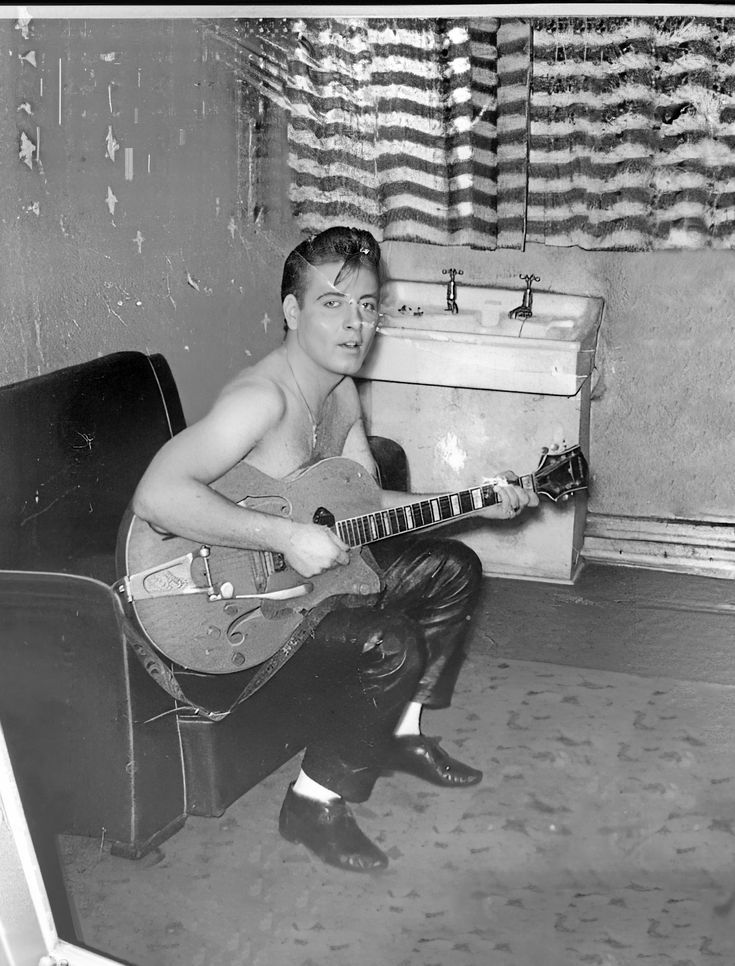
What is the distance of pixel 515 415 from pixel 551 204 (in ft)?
1.00

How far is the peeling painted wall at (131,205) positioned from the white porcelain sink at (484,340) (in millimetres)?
186

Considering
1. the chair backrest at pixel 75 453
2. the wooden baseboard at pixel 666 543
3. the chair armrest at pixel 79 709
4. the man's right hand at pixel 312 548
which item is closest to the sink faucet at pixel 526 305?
the wooden baseboard at pixel 666 543

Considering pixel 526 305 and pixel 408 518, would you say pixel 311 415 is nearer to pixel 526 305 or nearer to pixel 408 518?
pixel 408 518

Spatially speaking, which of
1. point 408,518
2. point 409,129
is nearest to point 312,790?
point 408,518

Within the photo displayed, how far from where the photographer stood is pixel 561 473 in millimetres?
1654

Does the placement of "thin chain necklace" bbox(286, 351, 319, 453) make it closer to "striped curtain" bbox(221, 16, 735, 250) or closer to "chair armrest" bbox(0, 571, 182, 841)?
"striped curtain" bbox(221, 16, 735, 250)

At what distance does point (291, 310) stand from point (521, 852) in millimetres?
915

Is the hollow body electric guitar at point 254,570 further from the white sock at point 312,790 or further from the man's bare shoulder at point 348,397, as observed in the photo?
the white sock at point 312,790

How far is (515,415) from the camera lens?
65.7 inches

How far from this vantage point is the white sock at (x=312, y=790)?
1846mm

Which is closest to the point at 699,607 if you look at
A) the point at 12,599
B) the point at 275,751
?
the point at 275,751

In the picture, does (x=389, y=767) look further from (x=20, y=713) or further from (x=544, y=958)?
(x=20, y=713)

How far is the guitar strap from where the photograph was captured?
1760 mm

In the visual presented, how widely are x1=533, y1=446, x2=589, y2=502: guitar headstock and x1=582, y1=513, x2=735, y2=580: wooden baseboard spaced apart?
6 centimetres
